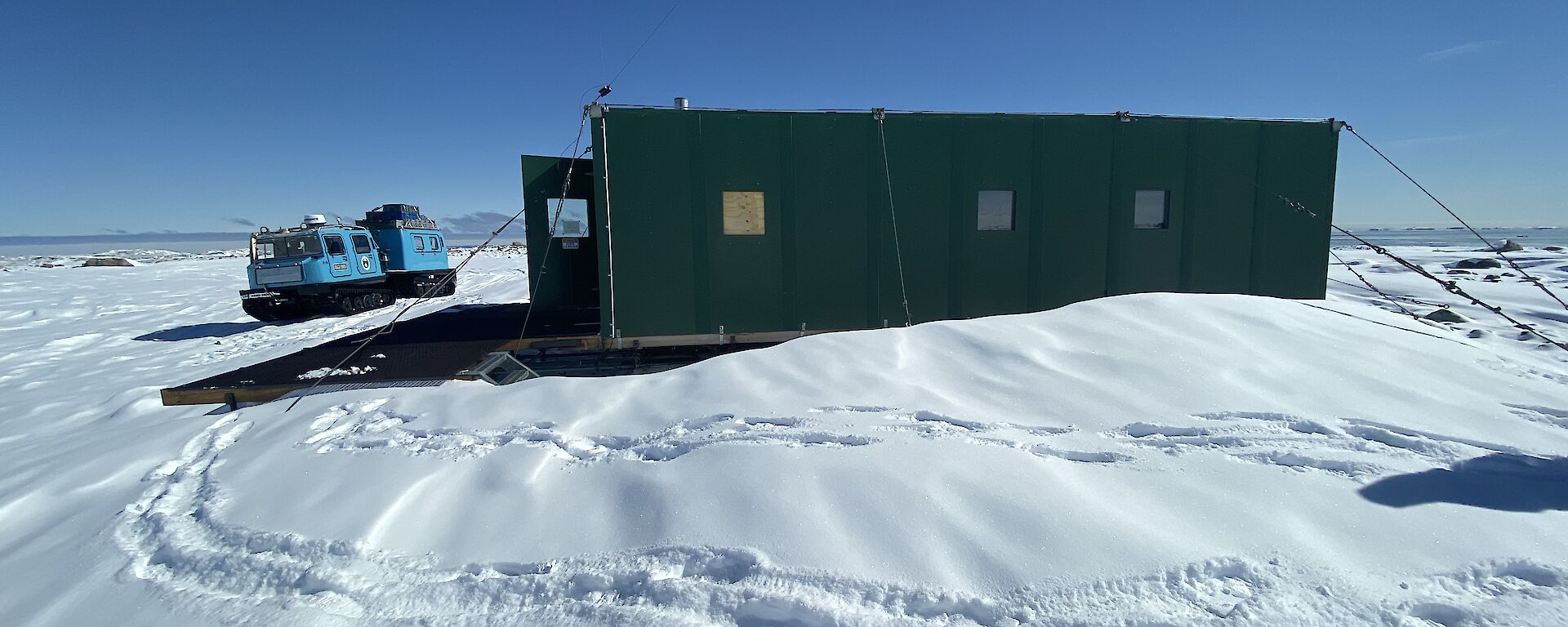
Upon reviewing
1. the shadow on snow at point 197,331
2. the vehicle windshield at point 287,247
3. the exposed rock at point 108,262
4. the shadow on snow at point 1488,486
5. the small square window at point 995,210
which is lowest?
the shadow on snow at point 197,331

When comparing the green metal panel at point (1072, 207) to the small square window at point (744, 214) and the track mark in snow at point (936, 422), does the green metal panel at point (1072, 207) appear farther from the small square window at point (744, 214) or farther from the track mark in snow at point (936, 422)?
the track mark in snow at point (936, 422)

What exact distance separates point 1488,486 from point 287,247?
56.4 ft

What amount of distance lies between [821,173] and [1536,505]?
18.7 ft

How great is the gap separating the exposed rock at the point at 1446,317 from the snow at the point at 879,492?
401 centimetres

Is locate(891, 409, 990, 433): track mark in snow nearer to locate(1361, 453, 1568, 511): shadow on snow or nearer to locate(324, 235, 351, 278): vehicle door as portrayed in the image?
locate(1361, 453, 1568, 511): shadow on snow

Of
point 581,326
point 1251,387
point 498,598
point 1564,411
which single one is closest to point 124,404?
point 581,326

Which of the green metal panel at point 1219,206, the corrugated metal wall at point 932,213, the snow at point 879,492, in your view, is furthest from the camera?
the green metal panel at point 1219,206

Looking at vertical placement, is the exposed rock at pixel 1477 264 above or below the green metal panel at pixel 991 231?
below

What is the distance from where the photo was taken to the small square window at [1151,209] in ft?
24.4

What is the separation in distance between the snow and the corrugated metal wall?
221cm

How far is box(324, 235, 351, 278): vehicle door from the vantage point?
12.4 metres

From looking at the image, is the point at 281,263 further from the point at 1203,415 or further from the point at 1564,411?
the point at 1564,411

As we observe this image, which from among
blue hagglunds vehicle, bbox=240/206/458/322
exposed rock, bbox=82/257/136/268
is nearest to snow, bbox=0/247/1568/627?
blue hagglunds vehicle, bbox=240/206/458/322

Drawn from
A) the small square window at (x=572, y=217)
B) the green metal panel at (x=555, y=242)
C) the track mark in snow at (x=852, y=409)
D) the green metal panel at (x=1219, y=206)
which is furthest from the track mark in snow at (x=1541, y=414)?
the small square window at (x=572, y=217)
